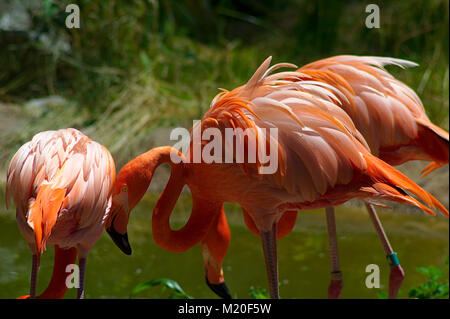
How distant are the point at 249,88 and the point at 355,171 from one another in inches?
19.9

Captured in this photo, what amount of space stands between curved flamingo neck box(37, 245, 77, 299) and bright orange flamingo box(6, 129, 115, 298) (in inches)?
3.4

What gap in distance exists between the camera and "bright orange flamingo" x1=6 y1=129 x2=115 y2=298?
1965 millimetres

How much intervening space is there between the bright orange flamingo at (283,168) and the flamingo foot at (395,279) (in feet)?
1.81

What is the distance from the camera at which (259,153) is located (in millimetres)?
2070

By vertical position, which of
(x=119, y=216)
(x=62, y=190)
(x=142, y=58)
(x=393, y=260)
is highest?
(x=142, y=58)

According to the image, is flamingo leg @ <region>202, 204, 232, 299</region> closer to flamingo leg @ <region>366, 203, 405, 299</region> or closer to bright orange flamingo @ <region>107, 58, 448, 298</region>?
bright orange flamingo @ <region>107, 58, 448, 298</region>

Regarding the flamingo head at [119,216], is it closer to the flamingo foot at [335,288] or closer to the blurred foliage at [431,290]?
the flamingo foot at [335,288]

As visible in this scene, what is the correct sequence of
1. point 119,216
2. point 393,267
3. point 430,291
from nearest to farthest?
point 119,216 < point 393,267 < point 430,291

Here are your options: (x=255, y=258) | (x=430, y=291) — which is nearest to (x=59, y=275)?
(x=255, y=258)

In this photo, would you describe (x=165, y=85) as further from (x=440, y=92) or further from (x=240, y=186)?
(x=240, y=186)

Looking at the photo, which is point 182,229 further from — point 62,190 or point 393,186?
point 393,186

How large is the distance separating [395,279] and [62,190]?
4.93 feet

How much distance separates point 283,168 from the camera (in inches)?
82.6

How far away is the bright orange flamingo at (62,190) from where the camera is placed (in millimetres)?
1965
